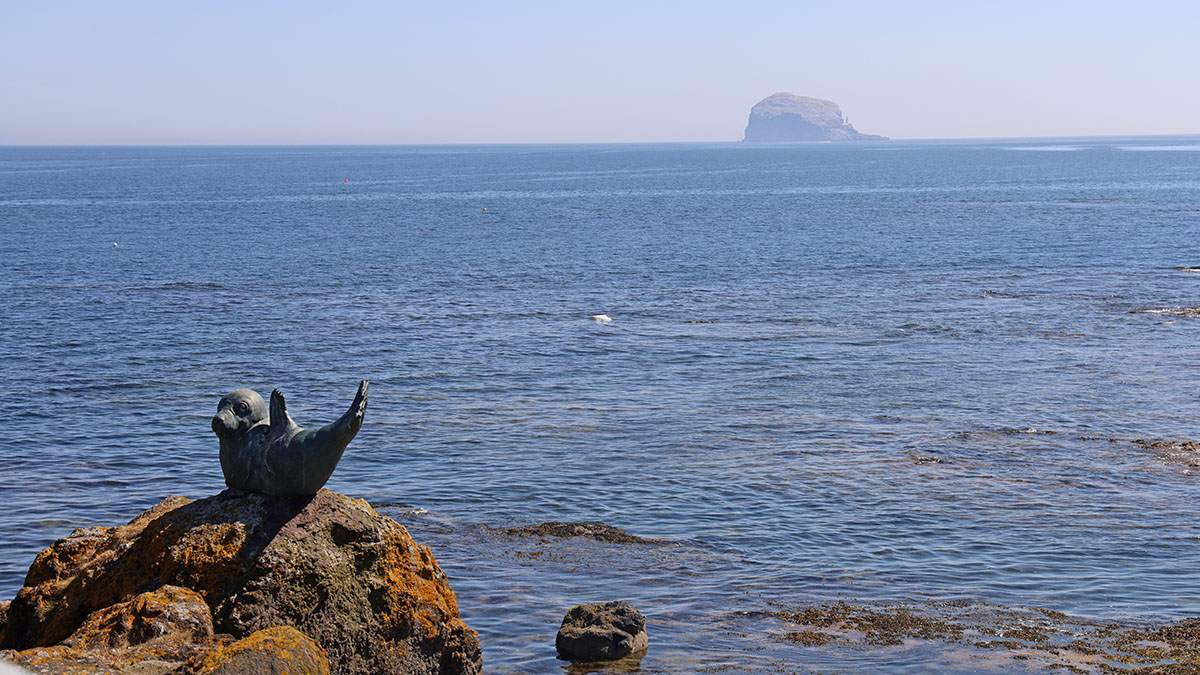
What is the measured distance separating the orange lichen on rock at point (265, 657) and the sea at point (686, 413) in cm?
719

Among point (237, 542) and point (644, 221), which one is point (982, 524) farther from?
point (644, 221)

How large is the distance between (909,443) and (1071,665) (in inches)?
556

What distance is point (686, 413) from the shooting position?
34562mm

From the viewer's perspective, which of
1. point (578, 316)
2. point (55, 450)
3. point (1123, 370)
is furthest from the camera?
point (578, 316)

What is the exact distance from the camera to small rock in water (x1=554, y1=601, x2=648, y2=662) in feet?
56.3

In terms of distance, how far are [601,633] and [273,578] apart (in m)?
6.92

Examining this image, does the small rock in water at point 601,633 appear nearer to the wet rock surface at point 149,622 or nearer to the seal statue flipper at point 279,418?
the seal statue flipper at point 279,418

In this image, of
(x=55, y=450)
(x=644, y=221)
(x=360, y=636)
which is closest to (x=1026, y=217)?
(x=644, y=221)

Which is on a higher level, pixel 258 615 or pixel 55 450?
pixel 258 615

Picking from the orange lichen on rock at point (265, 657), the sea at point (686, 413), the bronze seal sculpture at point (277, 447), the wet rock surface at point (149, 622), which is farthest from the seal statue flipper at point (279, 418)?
the sea at point (686, 413)

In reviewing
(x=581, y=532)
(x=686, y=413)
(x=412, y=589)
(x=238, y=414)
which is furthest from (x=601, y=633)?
(x=686, y=413)

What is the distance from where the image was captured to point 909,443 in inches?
1224

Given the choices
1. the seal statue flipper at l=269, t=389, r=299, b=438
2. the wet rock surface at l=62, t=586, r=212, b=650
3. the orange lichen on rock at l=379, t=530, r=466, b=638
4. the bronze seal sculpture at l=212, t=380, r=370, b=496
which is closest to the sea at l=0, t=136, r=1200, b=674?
the orange lichen on rock at l=379, t=530, r=466, b=638

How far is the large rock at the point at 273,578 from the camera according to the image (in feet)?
37.3
